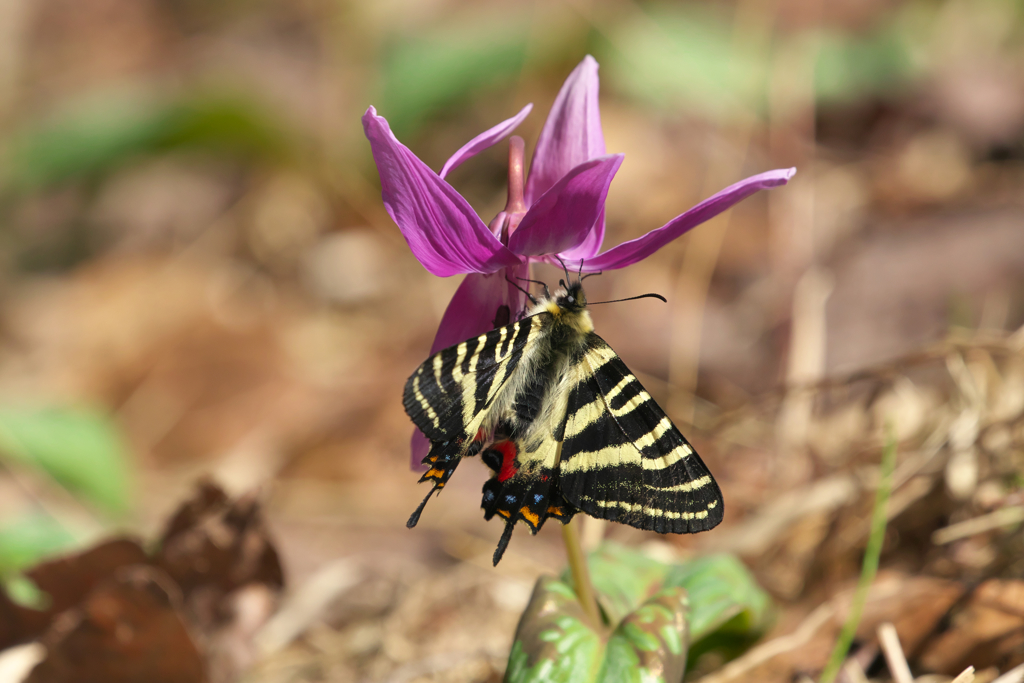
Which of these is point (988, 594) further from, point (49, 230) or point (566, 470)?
point (49, 230)

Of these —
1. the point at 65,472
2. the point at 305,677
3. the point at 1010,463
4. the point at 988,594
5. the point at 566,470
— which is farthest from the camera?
the point at 65,472

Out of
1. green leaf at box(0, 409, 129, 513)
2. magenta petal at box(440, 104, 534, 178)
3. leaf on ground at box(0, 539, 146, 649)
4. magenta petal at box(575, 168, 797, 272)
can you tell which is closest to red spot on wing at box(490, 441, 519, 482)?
magenta petal at box(575, 168, 797, 272)

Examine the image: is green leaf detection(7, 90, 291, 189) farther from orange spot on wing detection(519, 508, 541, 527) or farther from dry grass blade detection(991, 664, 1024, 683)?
dry grass blade detection(991, 664, 1024, 683)

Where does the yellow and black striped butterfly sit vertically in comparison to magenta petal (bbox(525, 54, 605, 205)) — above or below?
below

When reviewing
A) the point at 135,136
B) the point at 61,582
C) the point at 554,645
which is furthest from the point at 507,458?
the point at 135,136

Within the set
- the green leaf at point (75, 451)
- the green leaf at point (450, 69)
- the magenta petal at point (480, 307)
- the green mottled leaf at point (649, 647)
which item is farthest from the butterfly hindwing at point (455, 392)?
the green leaf at point (450, 69)

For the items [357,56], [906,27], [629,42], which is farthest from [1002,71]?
[357,56]

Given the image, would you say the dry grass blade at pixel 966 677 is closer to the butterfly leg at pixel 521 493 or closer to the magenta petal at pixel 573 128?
the butterfly leg at pixel 521 493
